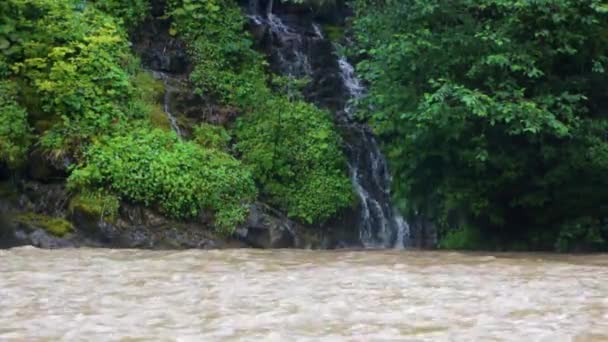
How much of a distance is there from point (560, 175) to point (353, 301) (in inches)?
238

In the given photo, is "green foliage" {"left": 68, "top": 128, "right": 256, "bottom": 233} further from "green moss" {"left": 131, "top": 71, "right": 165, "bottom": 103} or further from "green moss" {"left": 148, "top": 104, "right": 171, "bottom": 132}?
"green moss" {"left": 131, "top": 71, "right": 165, "bottom": 103}

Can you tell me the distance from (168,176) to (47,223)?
1908 mm

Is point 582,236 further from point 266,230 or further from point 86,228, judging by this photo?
point 86,228

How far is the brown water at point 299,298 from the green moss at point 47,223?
1597mm

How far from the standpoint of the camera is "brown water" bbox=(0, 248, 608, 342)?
5.55 meters

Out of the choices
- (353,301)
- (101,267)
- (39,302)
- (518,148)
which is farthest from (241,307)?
(518,148)

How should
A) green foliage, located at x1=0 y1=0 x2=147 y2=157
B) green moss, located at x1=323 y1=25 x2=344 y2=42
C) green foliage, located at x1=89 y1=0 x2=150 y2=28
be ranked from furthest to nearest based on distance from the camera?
green moss, located at x1=323 y1=25 x2=344 y2=42 → green foliage, located at x1=89 y1=0 x2=150 y2=28 → green foliage, located at x1=0 y1=0 x2=147 y2=157

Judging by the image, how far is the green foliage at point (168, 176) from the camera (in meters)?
12.5

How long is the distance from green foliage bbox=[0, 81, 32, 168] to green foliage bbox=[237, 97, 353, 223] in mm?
3791

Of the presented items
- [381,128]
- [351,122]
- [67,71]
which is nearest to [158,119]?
[67,71]

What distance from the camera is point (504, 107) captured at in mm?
10859

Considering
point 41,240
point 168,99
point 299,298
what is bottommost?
point 299,298

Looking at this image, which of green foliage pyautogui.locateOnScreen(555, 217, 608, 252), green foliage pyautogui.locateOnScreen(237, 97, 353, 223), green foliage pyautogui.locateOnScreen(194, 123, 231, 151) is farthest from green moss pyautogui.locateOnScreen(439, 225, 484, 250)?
green foliage pyautogui.locateOnScreen(194, 123, 231, 151)

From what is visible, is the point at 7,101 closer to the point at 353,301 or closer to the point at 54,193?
the point at 54,193
